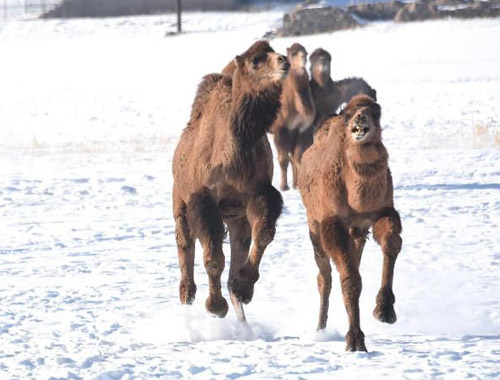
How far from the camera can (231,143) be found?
7730mm

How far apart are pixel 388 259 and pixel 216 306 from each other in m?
A: 1.37

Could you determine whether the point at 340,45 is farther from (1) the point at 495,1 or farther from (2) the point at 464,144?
(2) the point at 464,144

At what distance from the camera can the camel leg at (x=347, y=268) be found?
675cm

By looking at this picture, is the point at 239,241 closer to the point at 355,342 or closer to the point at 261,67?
the point at 261,67

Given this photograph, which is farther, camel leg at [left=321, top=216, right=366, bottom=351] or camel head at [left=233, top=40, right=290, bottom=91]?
camel head at [left=233, top=40, right=290, bottom=91]

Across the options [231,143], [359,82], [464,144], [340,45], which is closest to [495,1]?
[340,45]

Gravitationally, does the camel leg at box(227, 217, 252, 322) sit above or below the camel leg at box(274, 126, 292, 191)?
above

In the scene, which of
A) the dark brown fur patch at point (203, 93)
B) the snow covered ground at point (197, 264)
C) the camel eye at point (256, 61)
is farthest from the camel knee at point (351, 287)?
the dark brown fur patch at point (203, 93)

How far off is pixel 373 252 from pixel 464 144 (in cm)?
992

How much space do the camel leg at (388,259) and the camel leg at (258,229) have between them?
87 cm

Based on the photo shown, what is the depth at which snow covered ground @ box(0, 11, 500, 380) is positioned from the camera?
266 inches

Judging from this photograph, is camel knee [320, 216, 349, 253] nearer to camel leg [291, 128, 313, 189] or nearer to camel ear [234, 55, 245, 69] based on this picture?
camel ear [234, 55, 245, 69]

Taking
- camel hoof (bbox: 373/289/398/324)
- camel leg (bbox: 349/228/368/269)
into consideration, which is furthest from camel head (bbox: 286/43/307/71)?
camel hoof (bbox: 373/289/398/324)

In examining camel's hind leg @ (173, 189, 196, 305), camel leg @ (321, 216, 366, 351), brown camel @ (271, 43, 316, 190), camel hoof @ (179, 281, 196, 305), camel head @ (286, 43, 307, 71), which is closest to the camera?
camel leg @ (321, 216, 366, 351)
